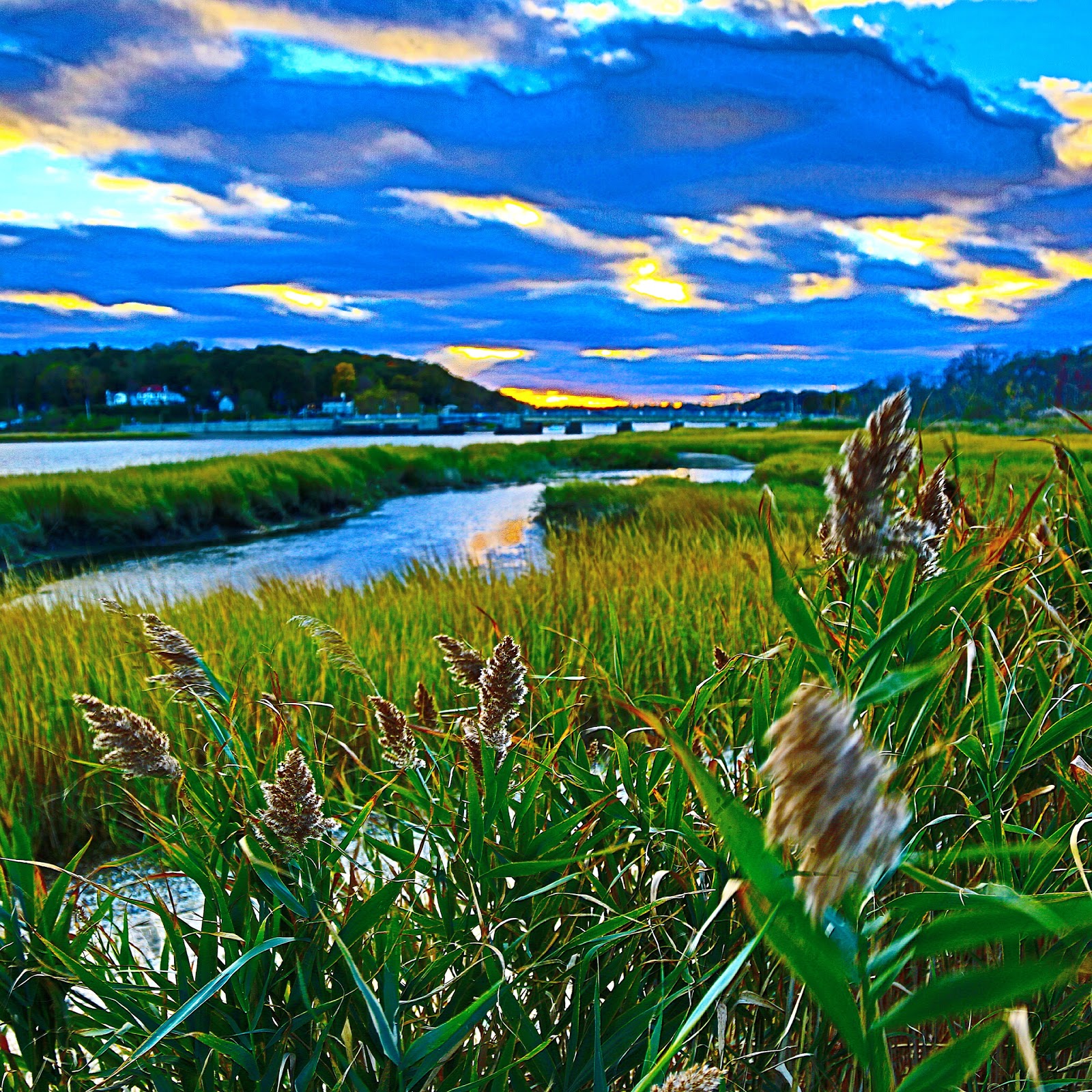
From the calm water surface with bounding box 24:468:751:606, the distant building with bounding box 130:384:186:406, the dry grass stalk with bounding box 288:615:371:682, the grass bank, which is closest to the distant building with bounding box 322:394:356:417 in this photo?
the distant building with bounding box 130:384:186:406

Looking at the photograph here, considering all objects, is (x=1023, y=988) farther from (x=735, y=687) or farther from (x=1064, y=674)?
(x=1064, y=674)

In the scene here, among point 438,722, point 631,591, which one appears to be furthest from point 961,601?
point 631,591

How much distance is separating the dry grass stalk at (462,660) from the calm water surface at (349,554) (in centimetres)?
516

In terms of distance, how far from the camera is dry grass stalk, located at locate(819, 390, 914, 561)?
71 centimetres

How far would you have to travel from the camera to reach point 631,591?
5516 mm

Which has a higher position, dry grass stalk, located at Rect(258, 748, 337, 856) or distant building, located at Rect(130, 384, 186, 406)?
distant building, located at Rect(130, 384, 186, 406)

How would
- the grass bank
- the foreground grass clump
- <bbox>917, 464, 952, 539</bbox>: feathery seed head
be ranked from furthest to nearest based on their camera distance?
the grass bank, <bbox>917, 464, 952, 539</bbox>: feathery seed head, the foreground grass clump

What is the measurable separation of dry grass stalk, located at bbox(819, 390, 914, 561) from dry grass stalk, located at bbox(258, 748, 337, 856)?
689mm

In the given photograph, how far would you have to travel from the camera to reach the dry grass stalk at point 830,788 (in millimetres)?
380

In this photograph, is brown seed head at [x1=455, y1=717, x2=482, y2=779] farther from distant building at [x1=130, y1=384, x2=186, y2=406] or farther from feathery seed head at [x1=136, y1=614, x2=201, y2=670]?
distant building at [x1=130, y1=384, x2=186, y2=406]

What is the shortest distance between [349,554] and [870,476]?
15.7 m

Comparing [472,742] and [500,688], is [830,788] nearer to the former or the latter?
[500,688]

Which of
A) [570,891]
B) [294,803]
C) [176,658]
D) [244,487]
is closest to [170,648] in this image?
[176,658]

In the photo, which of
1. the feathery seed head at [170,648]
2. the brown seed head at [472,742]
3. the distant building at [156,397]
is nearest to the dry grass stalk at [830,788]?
the brown seed head at [472,742]
